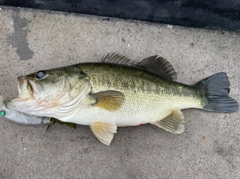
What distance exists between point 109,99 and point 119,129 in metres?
0.50

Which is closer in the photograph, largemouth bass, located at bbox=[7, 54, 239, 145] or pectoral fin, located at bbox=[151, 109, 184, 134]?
largemouth bass, located at bbox=[7, 54, 239, 145]

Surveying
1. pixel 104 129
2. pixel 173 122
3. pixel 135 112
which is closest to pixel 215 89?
pixel 173 122

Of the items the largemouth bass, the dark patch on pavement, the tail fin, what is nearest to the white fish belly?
the largemouth bass

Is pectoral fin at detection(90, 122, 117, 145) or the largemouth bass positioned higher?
the largemouth bass

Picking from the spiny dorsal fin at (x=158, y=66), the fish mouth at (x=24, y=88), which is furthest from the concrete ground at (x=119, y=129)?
the fish mouth at (x=24, y=88)

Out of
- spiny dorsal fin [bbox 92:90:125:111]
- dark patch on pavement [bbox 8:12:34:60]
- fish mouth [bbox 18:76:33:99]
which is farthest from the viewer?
dark patch on pavement [bbox 8:12:34:60]

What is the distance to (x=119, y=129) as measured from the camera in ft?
8.45

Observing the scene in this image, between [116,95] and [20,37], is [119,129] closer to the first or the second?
[116,95]

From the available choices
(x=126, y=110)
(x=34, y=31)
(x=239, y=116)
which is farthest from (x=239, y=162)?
(x=34, y=31)

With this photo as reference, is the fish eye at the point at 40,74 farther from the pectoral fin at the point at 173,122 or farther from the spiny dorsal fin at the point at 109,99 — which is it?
the pectoral fin at the point at 173,122

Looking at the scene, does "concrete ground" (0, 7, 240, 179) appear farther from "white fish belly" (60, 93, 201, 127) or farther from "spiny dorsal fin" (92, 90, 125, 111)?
"spiny dorsal fin" (92, 90, 125, 111)

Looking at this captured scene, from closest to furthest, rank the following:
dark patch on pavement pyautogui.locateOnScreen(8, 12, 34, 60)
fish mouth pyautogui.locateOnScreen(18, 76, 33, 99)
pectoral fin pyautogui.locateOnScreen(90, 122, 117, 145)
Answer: fish mouth pyautogui.locateOnScreen(18, 76, 33, 99), pectoral fin pyautogui.locateOnScreen(90, 122, 117, 145), dark patch on pavement pyautogui.locateOnScreen(8, 12, 34, 60)

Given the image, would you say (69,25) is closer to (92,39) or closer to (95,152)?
(92,39)

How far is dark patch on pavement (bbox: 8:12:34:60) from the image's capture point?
2.66 meters
